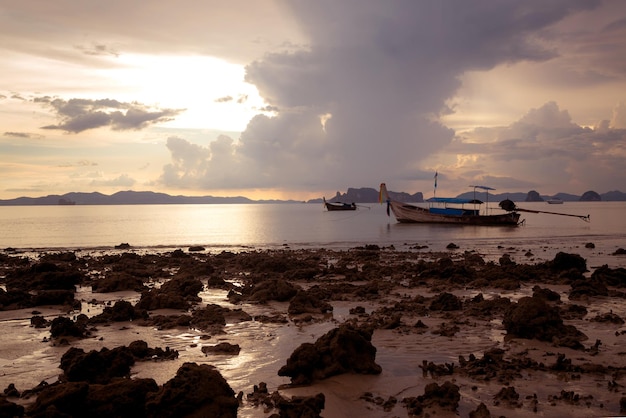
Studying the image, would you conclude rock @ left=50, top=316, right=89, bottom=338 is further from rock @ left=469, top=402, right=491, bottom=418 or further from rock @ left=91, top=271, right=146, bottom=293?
rock @ left=469, top=402, right=491, bottom=418

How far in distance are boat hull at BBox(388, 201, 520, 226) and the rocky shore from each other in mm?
62982

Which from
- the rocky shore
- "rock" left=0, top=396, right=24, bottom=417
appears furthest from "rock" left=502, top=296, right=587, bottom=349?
"rock" left=0, top=396, right=24, bottom=417

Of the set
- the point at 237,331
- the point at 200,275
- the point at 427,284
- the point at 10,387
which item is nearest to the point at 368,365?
the point at 237,331

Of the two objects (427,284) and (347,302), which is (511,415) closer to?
(347,302)

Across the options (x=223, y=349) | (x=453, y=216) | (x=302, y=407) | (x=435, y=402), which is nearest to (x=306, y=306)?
(x=223, y=349)

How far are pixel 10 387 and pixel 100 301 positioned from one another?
10622 mm

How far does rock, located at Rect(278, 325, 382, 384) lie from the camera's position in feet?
33.2

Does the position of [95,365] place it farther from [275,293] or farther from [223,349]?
[275,293]

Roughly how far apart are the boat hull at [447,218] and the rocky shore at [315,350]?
63.0 metres

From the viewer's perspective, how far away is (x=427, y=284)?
75.1ft

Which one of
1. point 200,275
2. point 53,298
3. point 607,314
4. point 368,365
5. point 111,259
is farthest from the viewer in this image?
point 111,259

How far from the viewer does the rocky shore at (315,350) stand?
8078 millimetres

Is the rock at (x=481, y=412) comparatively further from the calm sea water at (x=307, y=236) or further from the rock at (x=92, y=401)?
the calm sea water at (x=307, y=236)

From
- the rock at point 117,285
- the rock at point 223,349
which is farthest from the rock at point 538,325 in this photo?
the rock at point 117,285
